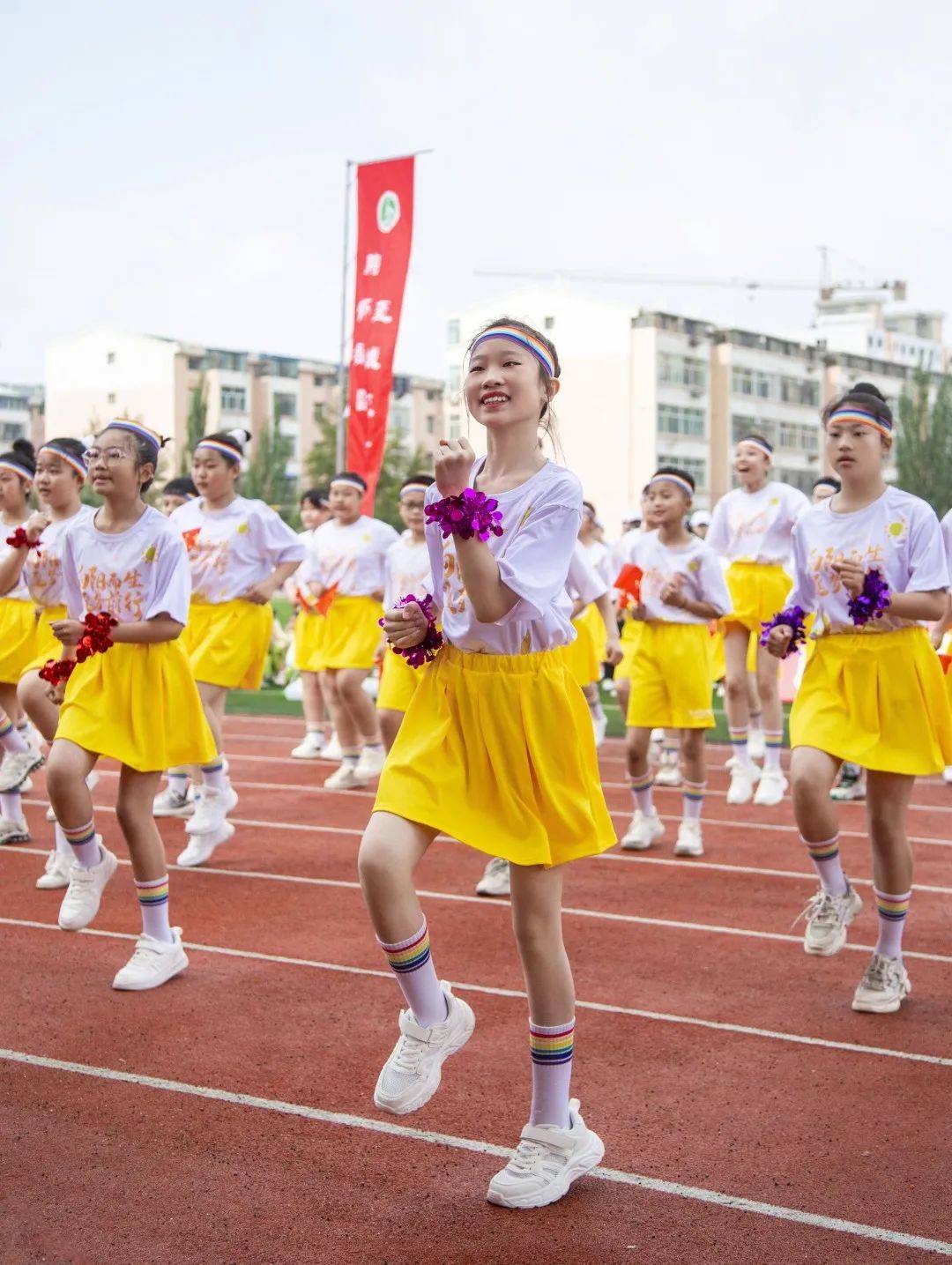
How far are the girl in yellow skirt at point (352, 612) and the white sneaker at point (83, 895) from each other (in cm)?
518

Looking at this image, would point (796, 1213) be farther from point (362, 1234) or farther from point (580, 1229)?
point (362, 1234)

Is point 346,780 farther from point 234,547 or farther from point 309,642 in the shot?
point 234,547

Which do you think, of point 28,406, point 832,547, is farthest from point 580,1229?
point 28,406

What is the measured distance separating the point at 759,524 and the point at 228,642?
4304 mm

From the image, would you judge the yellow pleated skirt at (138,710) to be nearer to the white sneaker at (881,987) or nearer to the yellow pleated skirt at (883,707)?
the yellow pleated skirt at (883,707)

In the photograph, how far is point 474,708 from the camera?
12.7 feet

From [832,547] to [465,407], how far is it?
2.12 meters

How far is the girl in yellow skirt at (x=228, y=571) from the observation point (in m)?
8.95

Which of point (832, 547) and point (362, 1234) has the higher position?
point (832, 547)

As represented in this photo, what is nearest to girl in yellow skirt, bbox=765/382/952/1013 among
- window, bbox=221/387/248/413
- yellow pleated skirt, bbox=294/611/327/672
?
yellow pleated skirt, bbox=294/611/327/672

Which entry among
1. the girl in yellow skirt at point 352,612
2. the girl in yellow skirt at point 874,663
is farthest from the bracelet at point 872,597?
the girl in yellow skirt at point 352,612

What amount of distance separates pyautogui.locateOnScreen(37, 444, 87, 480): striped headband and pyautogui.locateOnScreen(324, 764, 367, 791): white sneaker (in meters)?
4.45

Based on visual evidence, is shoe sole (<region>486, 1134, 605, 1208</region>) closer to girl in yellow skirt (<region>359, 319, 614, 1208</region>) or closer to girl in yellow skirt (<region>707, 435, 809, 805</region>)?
girl in yellow skirt (<region>359, 319, 614, 1208</region>)

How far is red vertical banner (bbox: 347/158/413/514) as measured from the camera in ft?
59.8
